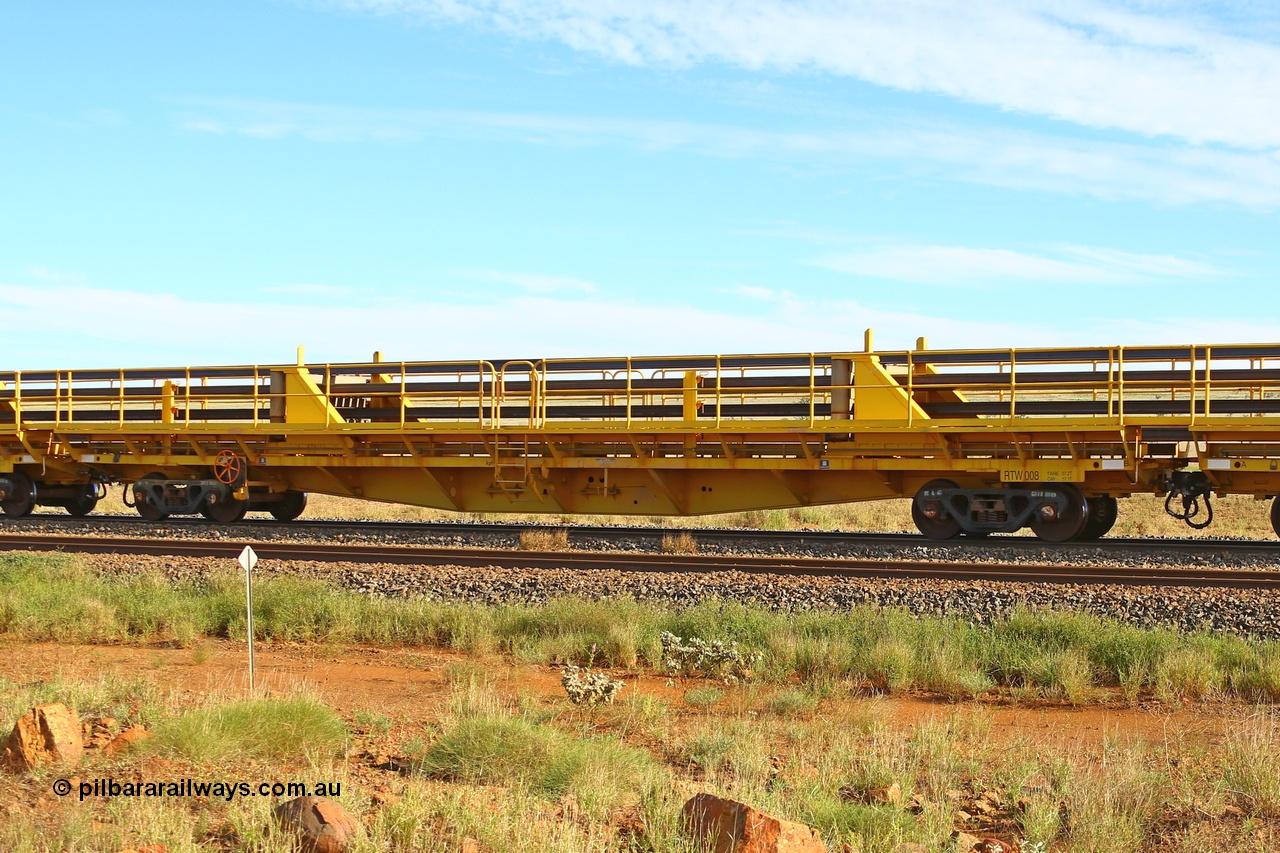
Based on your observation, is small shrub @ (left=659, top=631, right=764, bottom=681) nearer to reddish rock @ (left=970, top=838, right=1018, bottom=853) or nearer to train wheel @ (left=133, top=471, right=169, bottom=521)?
reddish rock @ (left=970, top=838, right=1018, bottom=853)

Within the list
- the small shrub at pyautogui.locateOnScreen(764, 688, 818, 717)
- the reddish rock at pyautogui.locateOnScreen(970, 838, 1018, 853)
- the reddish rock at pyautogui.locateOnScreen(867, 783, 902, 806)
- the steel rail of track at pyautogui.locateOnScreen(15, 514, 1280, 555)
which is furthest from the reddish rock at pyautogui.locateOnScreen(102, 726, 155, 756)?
the steel rail of track at pyautogui.locateOnScreen(15, 514, 1280, 555)

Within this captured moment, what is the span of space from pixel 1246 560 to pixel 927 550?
4.10m

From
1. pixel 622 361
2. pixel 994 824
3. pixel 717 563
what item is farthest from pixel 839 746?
pixel 622 361

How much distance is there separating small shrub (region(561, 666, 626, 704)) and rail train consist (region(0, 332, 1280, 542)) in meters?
9.03

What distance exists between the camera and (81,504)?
78.1 feet

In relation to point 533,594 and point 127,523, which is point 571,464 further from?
point 127,523

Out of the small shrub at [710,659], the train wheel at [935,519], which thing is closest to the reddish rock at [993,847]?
the small shrub at [710,659]

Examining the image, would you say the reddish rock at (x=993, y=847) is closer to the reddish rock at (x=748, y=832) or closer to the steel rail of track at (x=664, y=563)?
the reddish rock at (x=748, y=832)

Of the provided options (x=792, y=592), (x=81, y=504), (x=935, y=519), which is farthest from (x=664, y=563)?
(x=81, y=504)

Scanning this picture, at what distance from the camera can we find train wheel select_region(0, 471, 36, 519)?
2309cm

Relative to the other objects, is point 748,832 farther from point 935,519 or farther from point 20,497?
point 20,497

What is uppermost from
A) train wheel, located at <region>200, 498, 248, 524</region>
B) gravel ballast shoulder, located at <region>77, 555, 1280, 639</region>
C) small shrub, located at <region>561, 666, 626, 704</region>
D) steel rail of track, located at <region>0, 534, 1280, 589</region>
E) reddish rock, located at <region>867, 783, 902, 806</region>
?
train wheel, located at <region>200, 498, 248, 524</region>

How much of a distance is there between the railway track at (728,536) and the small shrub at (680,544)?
0.35m

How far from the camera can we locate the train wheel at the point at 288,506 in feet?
74.9
